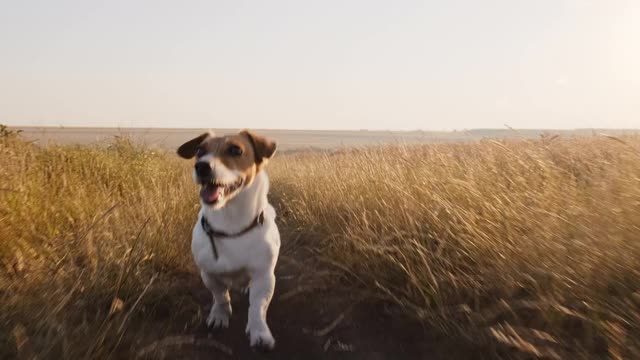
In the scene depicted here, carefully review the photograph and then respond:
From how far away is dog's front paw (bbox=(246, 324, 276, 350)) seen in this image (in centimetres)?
339

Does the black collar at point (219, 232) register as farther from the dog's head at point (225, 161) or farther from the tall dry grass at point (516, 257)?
the tall dry grass at point (516, 257)

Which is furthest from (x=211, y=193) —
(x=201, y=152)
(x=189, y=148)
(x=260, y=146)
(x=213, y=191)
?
(x=189, y=148)

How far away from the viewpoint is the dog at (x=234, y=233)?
3596 millimetres

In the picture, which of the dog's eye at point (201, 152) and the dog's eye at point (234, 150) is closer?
the dog's eye at point (234, 150)

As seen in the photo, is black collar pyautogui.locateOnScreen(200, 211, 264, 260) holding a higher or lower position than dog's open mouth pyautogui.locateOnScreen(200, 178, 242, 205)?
lower

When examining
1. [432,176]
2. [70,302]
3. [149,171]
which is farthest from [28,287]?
[149,171]

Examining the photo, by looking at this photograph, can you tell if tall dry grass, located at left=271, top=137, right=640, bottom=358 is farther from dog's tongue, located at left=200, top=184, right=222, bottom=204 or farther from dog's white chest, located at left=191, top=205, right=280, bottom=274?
dog's tongue, located at left=200, top=184, right=222, bottom=204

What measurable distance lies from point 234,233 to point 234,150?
2.08ft

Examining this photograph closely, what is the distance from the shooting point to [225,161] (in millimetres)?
3807

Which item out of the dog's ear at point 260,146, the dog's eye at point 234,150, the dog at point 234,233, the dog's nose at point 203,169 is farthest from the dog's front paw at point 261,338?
the dog's ear at point 260,146

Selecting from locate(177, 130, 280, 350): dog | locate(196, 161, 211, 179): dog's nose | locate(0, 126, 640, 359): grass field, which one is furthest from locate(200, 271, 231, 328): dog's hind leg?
locate(196, 161, 211, 179): dog's nose

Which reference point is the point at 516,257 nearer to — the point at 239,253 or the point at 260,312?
the point at 260,312

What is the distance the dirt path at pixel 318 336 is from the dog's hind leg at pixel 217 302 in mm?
72

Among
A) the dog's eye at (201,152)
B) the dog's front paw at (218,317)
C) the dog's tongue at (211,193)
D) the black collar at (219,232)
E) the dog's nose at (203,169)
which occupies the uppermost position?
the dog's eye at (201,152)
